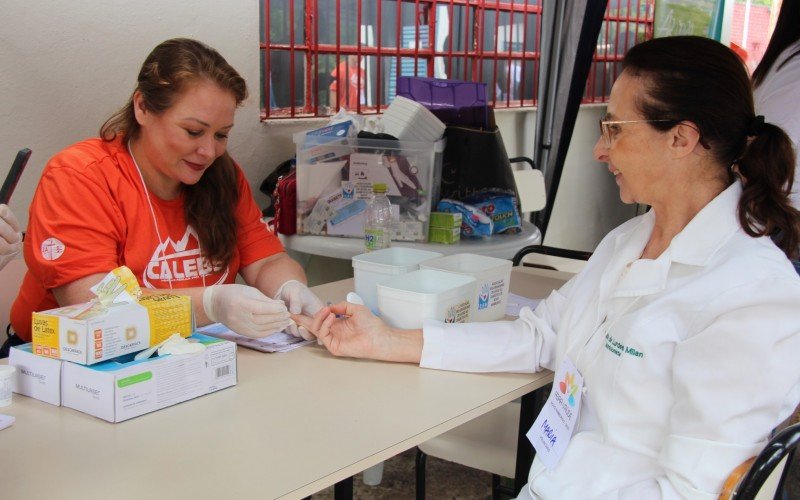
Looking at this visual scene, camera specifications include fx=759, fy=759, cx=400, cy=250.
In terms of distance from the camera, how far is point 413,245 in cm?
294

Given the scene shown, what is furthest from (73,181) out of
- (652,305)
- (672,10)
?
(672,10)

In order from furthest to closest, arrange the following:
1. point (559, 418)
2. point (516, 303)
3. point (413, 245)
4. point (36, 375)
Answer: point (413, 245)
point (516, 303)
point (559, 418)
point (36, 375)

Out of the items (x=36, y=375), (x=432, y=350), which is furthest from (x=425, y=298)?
(x=36, y=375)

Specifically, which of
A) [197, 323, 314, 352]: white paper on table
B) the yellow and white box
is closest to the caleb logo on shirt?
[197, 323, 314, 352]: white paper on table

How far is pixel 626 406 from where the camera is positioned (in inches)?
53.9

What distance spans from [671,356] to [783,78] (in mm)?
1172

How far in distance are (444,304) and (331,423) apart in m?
0.53

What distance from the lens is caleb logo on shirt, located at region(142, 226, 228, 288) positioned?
200 cm

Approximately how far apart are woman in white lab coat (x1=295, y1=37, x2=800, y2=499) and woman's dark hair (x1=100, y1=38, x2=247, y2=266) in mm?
1015

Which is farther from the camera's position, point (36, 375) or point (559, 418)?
point (559, 418)

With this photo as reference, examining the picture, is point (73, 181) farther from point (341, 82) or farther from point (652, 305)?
point (341, 82)

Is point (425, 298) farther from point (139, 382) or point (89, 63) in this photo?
point (89, 63)

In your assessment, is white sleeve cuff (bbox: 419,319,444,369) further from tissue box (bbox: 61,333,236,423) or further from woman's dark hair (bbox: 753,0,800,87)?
woman's dark hair (bbox: 753,0,800,87)

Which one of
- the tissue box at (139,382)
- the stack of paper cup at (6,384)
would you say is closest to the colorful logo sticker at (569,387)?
the tissue box at (139,382)
